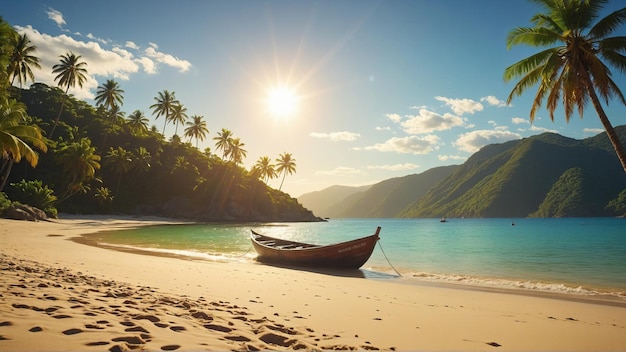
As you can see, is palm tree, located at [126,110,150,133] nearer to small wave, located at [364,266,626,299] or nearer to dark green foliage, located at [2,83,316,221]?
dark green foliage, located at [2,83,316,221]

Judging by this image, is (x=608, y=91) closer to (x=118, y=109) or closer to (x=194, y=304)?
(x=194, y=304)

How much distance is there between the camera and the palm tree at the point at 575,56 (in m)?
12.1

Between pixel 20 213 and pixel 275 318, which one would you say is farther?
pixel 20 213

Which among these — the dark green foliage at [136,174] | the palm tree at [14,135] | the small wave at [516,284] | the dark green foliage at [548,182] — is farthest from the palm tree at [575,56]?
the dark green foliage at [548,182]

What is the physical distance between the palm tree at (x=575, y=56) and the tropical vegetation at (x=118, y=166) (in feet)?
171

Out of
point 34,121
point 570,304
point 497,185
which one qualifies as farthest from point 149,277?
point 497,185

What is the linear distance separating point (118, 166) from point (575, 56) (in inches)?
2786

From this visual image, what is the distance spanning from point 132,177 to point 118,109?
21964 mm

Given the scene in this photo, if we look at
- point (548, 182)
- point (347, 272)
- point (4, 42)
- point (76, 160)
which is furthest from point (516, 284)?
point (548, 182)

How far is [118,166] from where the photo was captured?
6116 centimetres

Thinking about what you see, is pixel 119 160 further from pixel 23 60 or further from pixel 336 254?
pixel 336 254

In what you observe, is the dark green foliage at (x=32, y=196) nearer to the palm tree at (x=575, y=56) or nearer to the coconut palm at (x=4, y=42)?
the coconut palm at (x=4, y=42)

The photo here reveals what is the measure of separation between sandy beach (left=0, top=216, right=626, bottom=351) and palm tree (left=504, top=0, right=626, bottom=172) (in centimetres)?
895

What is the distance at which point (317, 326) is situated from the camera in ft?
16.5
